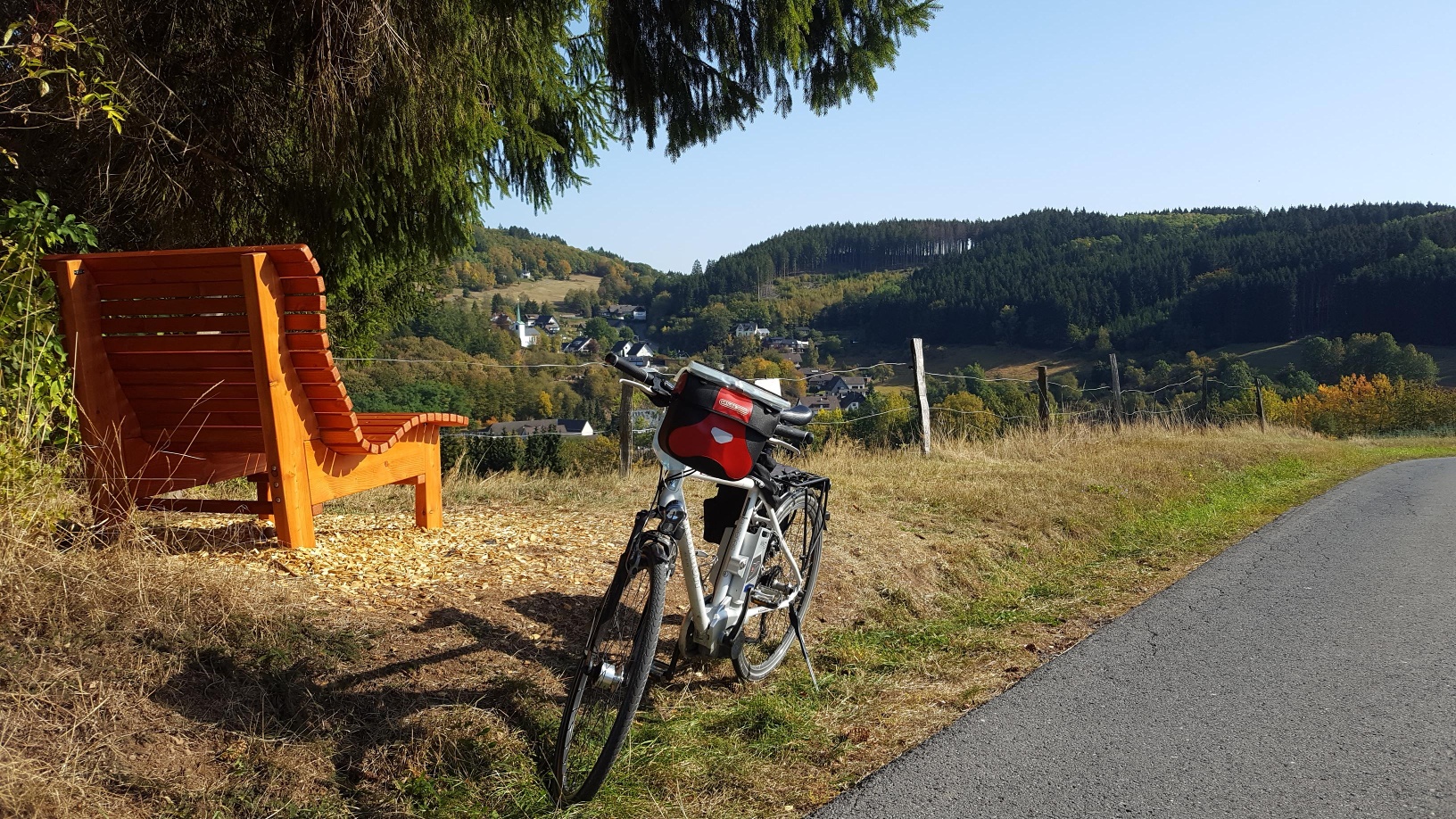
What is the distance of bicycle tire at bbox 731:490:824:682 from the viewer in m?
4.14

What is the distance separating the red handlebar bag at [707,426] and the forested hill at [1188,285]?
240 feet

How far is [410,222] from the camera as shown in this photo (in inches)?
283

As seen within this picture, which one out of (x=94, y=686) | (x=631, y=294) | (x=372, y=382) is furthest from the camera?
(x=631, y=294)

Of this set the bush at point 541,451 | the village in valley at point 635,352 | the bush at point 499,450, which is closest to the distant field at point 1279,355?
the village in valley at point 635,352

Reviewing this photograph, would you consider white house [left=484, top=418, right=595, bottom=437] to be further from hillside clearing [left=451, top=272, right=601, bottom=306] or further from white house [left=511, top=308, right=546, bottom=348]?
hillside clearing [left=451, top=272, right=601, bottom=306]

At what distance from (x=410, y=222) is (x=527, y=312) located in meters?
66.4

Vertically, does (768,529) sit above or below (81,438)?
below

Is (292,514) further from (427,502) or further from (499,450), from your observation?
(499,450)

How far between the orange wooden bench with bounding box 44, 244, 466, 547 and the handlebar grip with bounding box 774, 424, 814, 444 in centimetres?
182

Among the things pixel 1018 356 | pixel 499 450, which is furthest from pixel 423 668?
pixel 1018 356

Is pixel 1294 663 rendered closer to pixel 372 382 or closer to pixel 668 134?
pixel 668 134

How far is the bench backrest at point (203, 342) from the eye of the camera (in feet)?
13.5

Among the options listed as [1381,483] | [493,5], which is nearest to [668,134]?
[493,5]

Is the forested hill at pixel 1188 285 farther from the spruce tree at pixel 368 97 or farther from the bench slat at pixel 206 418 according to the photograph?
the bench slat at pixel 206 418
